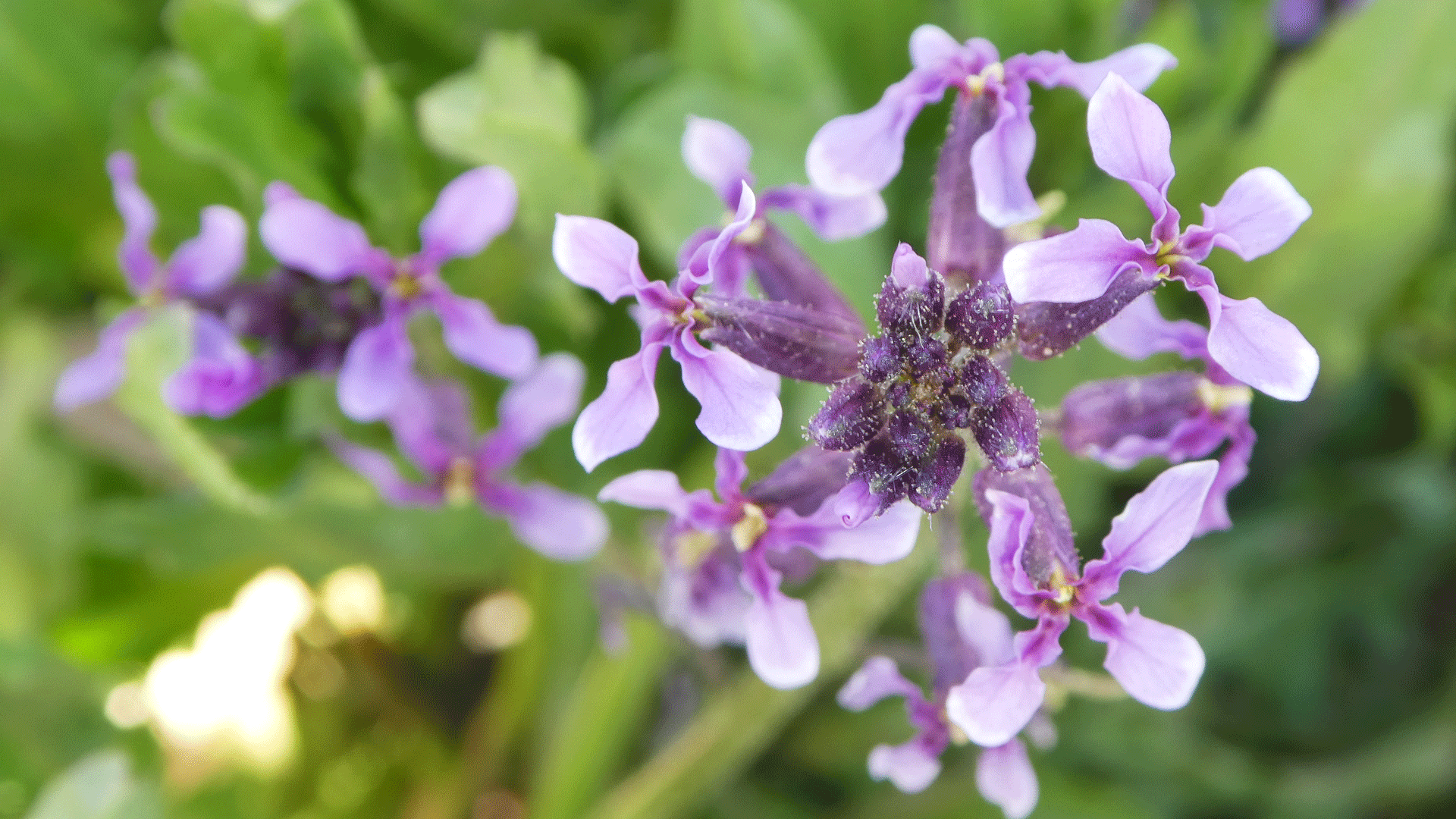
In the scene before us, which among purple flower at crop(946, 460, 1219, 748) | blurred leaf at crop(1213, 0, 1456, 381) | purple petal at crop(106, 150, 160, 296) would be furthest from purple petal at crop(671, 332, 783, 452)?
blurred leaf at crop(1213, 0, 1456, 381)

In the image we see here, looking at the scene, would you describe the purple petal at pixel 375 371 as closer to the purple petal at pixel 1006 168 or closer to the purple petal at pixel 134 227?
the purple petal at pixel 134 227

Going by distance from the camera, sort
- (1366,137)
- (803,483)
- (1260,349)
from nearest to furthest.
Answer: (1260,349) → (803,483) → (1366,137)

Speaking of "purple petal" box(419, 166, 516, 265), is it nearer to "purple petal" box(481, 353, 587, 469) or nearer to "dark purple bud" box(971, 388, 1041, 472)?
"purple petal" box(481, 353, 587, 469)

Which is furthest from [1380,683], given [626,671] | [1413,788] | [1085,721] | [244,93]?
[244,93]

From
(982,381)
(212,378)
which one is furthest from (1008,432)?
(212,378)

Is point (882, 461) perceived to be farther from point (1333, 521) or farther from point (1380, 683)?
point (1380, 683)

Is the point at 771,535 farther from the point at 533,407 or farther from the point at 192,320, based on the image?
the point at 192,320

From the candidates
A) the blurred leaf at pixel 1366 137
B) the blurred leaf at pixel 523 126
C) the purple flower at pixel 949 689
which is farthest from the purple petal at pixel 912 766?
the blurred leaf at pixel 1366 137

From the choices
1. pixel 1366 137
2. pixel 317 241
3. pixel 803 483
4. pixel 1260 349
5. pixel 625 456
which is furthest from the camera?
pixel 625 456
